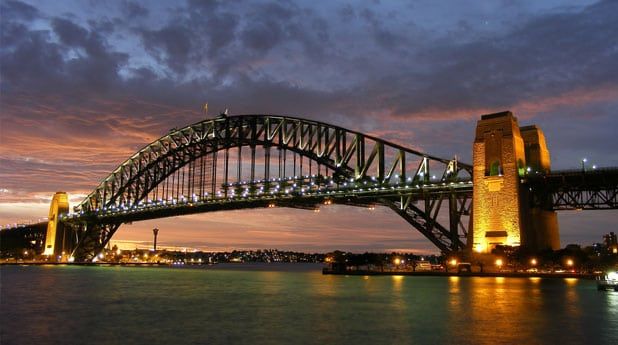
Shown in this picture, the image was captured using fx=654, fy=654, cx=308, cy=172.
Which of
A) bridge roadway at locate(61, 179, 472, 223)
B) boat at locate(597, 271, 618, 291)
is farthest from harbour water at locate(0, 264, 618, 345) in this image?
bridge roadway at locate(61, 179, 472, 223)

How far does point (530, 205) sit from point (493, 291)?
1981 cm

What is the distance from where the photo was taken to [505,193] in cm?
6203

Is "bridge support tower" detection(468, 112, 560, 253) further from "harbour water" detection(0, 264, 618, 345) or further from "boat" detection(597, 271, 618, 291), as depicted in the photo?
"harbour water" detection(0, 264, 618, 345)

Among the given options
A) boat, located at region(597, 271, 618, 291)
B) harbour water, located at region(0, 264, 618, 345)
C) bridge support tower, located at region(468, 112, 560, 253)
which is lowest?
harbour water, located at region(0, 264, 618, 345)

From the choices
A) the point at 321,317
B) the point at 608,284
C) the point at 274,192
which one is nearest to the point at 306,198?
the point at 274,192

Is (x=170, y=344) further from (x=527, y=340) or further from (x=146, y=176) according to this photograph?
(x=146, y=176)

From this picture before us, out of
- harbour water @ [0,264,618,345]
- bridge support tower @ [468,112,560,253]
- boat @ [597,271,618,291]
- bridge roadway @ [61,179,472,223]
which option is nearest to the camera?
harbour water @ [0,264,618,345]

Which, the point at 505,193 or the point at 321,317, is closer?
the point at 321,317

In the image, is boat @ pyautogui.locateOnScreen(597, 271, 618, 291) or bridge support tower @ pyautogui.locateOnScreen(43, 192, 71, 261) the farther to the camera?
bridge support tower @ pyautogui.locateOnScreen(43, 192, 71, 261)

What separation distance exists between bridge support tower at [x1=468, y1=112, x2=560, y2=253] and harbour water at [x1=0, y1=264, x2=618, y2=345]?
512 inches

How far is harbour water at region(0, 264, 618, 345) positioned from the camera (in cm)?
2688

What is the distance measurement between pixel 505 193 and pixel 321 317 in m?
34.0

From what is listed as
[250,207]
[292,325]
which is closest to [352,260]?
[250,207]

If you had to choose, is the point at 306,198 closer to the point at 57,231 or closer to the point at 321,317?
the point at 321,317
